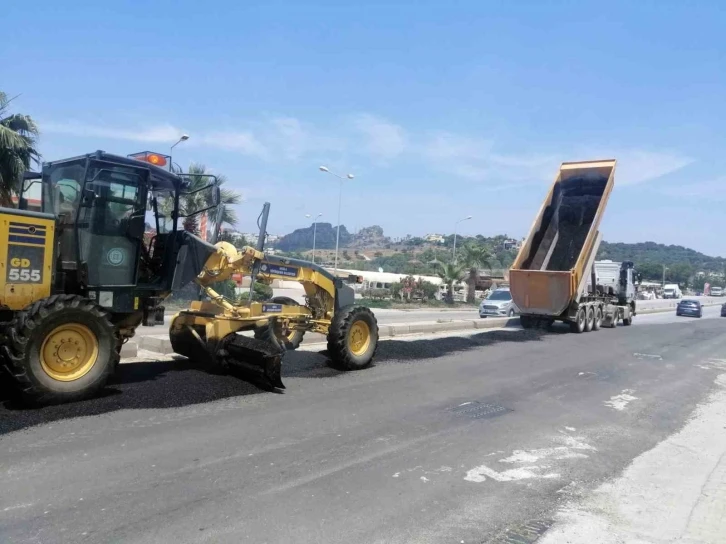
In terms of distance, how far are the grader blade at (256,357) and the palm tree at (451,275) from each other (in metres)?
37.9

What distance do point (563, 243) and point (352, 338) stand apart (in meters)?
12.5

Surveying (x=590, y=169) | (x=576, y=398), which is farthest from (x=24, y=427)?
(x=590, y=169)

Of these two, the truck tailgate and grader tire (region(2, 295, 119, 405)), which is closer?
grader tire (region(2, 295, 119, 405))

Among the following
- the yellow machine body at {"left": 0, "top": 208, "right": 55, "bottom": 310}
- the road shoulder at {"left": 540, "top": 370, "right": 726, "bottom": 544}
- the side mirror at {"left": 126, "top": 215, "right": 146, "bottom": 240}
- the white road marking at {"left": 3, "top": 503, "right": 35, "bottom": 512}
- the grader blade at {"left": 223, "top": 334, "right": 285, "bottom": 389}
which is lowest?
the road shoulder at {"left": 540, "top": 370, "right": 726, "bottom": 544}

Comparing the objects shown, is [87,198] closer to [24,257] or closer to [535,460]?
[24,257]

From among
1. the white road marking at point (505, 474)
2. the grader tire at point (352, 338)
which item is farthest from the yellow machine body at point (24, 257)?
the white road marking at point (505, 474)

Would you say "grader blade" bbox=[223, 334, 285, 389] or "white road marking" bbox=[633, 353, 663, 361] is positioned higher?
"grader blade" bbox=[223, 334, 285, 389]

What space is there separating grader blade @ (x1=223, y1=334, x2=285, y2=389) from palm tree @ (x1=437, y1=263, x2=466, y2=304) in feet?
124

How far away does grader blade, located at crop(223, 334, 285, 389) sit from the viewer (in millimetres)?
8445

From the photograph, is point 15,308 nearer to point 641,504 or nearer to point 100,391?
point 100,391

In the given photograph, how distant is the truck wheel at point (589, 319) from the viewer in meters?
21.5

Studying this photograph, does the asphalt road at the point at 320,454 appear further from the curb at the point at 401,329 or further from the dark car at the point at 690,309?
the dark car at the point at 690,309

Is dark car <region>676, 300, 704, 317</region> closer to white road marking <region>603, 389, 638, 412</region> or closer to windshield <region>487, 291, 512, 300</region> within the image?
windshield <region>487, 291, 512, 300</region>

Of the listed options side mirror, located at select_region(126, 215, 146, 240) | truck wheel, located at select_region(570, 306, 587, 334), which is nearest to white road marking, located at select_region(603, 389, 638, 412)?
side mirror, located at select_region(126, 215, 146, 240)
